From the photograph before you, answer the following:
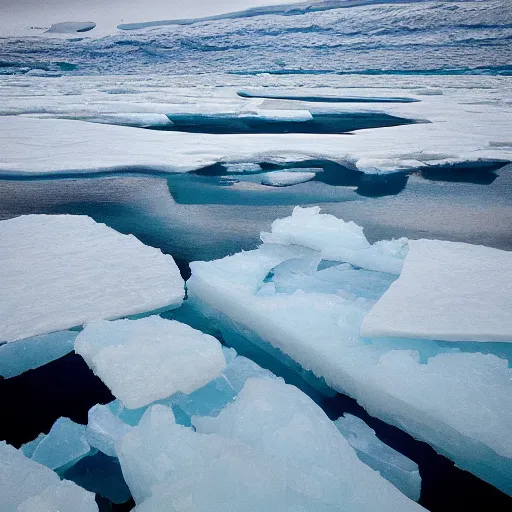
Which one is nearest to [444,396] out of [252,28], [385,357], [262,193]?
[385,357]

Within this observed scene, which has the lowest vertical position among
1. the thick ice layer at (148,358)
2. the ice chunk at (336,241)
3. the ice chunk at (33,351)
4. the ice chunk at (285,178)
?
the ice chunk at (285,178)

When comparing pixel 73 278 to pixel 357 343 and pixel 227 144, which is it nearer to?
pixel 357 343

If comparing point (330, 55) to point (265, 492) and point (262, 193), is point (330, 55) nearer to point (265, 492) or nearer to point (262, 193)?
point (262, 193)

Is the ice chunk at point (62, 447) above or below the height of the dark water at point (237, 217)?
above

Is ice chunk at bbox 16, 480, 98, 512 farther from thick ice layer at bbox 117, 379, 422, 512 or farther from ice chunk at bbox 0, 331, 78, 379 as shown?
ice chunk at bbox 0, 331, 78, 379

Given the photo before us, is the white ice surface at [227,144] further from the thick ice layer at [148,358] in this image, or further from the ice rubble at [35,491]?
the ice rubble at [35,491]

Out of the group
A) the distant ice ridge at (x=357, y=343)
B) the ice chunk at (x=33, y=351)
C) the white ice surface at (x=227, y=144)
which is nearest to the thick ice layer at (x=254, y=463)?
the distant ice ridge at (x=357, y=343)

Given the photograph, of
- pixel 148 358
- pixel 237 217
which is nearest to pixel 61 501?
pixel 148 358
